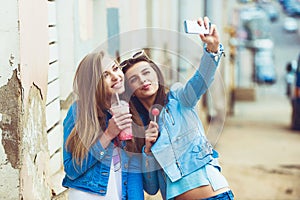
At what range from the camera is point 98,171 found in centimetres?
346

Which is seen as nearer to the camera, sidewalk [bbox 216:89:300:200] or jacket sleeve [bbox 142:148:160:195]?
jacket sleeve [bbox 142:148:160:195]

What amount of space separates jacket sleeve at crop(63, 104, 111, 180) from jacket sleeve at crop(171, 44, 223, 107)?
0.48 m

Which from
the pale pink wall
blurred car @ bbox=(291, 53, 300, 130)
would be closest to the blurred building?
the pale pink wall

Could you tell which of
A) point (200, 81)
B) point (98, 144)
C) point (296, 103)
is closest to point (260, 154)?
point (296, 103)

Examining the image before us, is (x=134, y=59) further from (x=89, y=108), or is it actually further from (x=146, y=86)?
(x=89, y=108)

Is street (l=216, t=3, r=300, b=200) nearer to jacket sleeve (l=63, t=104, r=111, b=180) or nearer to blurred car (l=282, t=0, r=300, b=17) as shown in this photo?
jacket sleeve (l=63, t=104, r=111, b=180)

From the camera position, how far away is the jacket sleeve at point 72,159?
11.2 ft

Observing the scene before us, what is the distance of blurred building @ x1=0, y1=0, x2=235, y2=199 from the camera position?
4.00 metres

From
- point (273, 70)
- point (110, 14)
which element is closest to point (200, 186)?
point (110, 14)

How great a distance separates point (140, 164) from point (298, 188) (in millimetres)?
6284

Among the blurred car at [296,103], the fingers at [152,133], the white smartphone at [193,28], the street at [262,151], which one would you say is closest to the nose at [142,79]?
the fingers at [152,133]

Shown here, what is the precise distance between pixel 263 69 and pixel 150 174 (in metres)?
27.5

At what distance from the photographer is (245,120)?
1977 centimetres

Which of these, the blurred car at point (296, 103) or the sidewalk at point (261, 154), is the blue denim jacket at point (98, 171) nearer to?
the sidewalk at point (261, 154)
